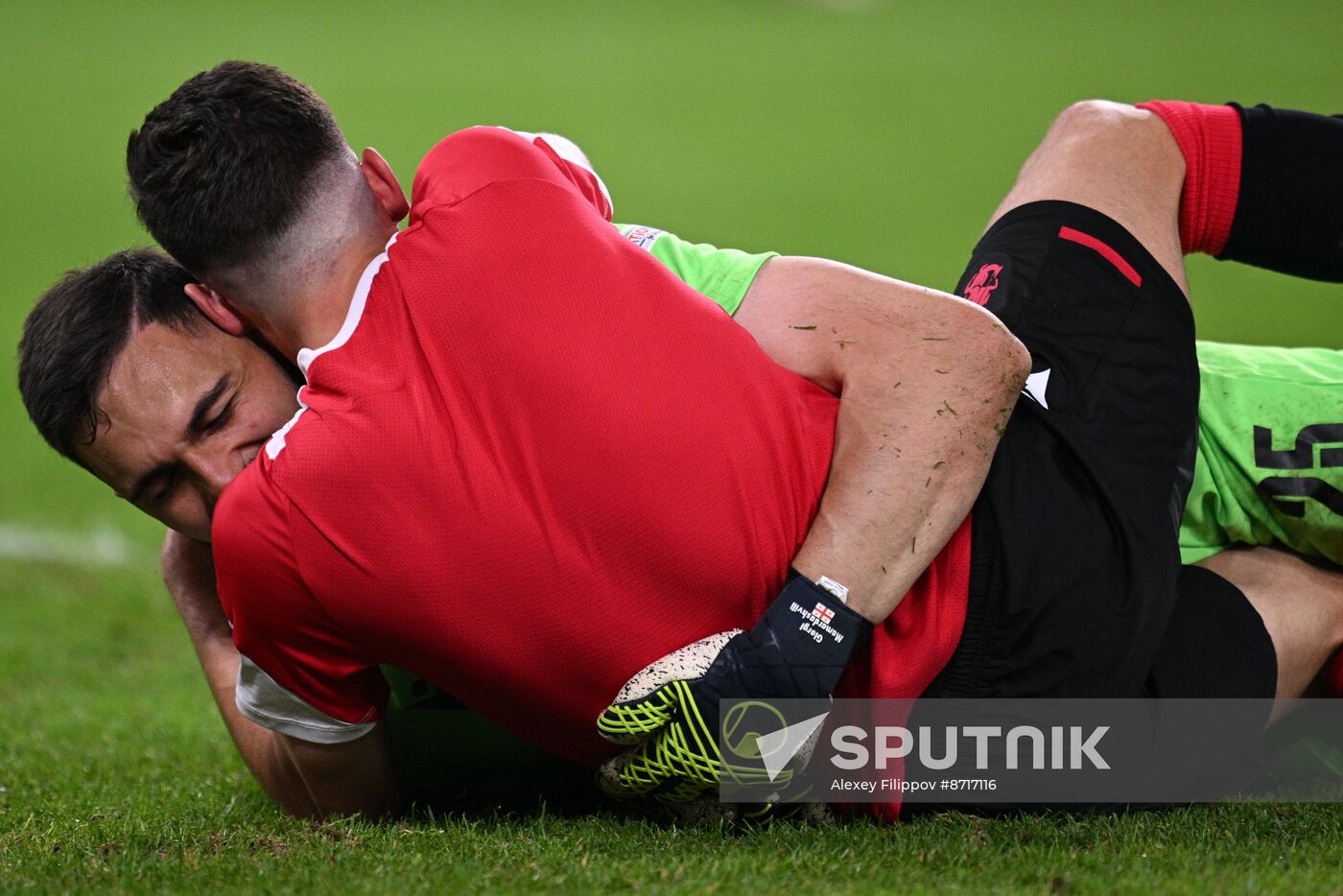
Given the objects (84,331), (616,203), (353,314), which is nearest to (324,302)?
(353,314)

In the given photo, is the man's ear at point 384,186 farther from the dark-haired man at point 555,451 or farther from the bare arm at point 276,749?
the bare arm at point 276,749

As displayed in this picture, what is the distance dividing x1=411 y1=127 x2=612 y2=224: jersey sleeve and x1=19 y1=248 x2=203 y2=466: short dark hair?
1.75 ft

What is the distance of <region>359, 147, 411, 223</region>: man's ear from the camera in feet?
8.67

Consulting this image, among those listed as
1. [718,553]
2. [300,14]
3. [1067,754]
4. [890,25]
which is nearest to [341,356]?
[718,553]

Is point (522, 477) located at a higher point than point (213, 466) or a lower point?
higher

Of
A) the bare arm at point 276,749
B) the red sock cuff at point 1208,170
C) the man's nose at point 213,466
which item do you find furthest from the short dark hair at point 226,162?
the red sock cuff at point 1208,170

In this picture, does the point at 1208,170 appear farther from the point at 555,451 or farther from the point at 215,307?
the point at 215,307

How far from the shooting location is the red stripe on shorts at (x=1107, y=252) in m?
2.80

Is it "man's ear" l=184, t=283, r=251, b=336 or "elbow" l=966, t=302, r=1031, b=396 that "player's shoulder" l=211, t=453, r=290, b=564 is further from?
"elbow" l=966, t=302, r=1031, b=396

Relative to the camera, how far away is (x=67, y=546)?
20.5 ft

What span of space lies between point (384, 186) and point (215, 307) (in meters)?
0.39

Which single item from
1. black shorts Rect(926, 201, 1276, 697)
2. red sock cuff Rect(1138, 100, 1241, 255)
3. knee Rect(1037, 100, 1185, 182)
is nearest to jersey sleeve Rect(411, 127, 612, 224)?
black shorts Rect(926, 201, 1276, 697)

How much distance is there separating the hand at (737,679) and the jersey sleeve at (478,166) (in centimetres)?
79

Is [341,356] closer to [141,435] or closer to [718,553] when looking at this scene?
[141,435]
